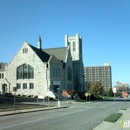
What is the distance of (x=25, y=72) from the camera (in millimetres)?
76438

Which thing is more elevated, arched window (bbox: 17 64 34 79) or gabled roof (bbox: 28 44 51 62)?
gabled roof (bbox: 28 44 51 62)

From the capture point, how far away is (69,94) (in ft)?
240

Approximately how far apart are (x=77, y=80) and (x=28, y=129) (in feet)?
256

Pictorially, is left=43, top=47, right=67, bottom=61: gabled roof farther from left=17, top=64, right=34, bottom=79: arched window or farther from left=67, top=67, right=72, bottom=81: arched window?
left=17, top=64, right=34, bottom=79: arched window

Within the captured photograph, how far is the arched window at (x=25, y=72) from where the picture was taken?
7516 cm

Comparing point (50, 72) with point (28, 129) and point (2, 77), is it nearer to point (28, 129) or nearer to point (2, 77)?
point (2, 77)

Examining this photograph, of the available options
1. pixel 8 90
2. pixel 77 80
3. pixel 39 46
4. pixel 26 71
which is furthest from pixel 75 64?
pixel 8 90

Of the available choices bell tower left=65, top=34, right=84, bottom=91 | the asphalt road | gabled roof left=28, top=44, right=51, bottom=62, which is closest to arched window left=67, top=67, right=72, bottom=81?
bell tower left=65, top=34, right=84, bottom=91

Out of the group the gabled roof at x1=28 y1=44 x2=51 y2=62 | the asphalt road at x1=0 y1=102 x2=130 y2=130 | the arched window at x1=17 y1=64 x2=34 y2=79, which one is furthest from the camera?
the gabled roof at x1=28 y1=44 x2=51 y2=62

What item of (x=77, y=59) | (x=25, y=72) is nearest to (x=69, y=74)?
(x=77, y=59)

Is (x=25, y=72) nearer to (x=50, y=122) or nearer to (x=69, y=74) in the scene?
(x=69, y=74)

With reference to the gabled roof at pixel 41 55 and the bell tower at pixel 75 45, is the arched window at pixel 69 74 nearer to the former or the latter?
the bell tower at pixel 75 45

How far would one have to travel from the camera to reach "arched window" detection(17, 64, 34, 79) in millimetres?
75156

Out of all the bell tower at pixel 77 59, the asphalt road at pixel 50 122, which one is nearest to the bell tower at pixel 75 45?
the bell tower at pixel 77 59
